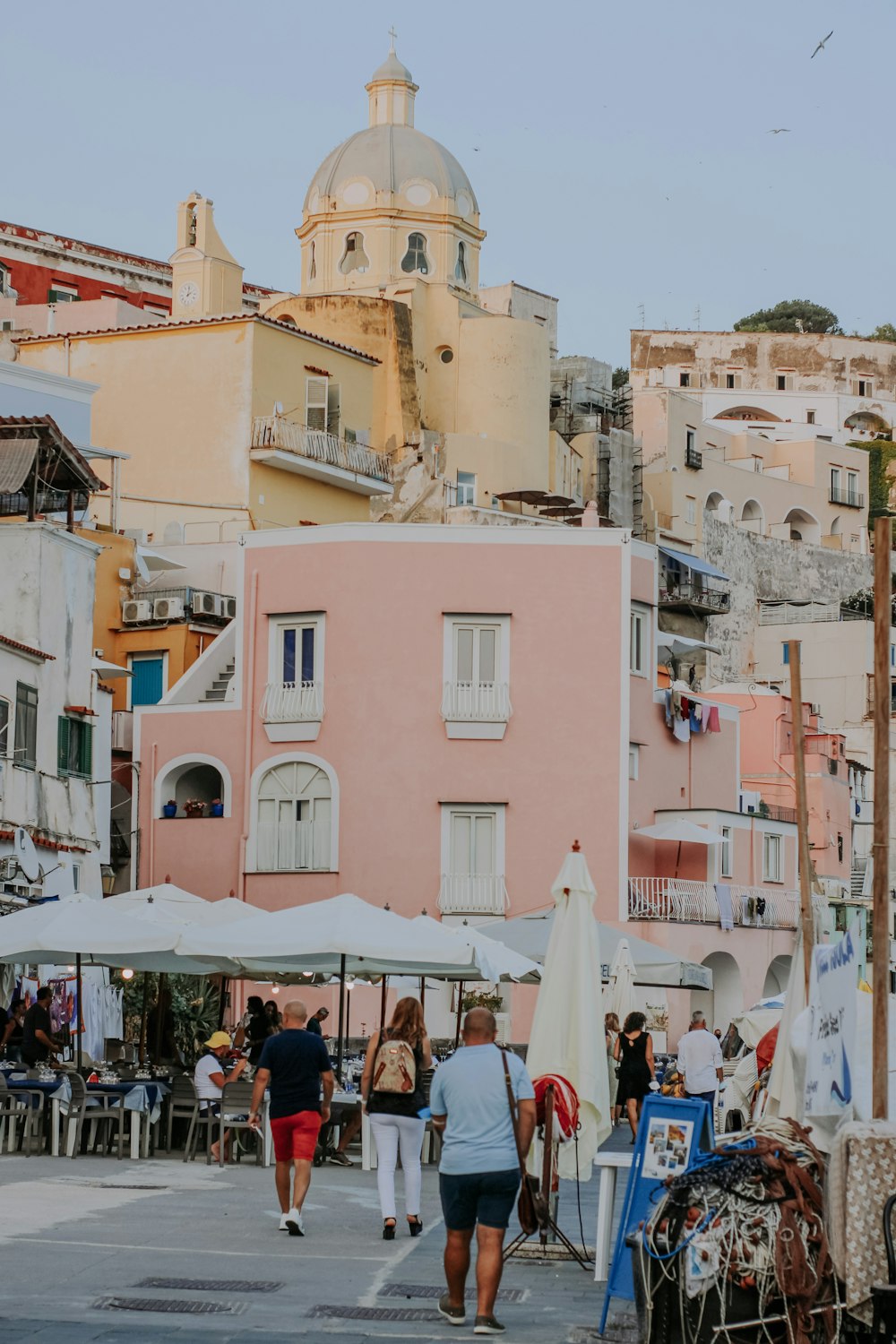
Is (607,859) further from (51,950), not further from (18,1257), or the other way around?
(18,1257)

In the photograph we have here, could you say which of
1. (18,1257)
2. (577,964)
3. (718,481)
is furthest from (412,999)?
(718,481)

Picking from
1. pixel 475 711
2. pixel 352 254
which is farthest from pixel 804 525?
pixel 475 711

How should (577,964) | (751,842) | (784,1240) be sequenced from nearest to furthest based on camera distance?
(784,1240)
(577,964)
(751,842)

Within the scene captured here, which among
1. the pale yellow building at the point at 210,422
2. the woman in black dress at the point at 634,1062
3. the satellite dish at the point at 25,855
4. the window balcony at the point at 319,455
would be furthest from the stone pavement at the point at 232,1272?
the window balcony at the point at 319,455

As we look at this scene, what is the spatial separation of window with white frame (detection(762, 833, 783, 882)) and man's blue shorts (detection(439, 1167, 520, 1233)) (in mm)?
34608

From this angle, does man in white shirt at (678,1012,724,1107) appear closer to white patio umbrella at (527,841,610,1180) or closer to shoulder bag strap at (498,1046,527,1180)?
white patio umbrella at (527,841,610,1180)

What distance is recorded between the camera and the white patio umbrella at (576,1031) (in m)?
14.3

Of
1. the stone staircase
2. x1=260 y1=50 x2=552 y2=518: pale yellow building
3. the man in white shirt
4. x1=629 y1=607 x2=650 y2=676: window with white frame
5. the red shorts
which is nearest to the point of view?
the red shorts

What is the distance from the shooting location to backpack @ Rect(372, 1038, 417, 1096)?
47.9ft

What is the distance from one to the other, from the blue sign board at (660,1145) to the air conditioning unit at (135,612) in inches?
1370

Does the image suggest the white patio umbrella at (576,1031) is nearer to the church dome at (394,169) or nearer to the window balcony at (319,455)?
the window balcony at (319,455)

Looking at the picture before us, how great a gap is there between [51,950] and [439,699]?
1842 cm

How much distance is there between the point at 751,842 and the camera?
44.8 meters

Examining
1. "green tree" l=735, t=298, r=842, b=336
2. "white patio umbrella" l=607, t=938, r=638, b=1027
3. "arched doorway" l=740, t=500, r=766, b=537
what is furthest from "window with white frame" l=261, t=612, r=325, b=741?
"green tree" l=735, t=298, r=842, b=336
